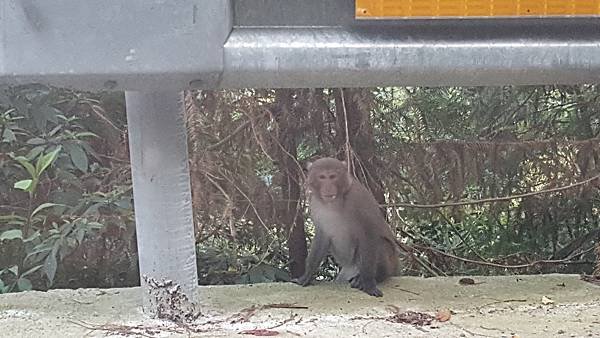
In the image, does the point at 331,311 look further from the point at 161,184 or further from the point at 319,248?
the point at 319,248

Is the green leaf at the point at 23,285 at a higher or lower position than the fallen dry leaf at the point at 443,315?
higher

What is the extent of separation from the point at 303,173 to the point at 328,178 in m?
0.67

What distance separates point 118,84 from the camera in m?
2.44

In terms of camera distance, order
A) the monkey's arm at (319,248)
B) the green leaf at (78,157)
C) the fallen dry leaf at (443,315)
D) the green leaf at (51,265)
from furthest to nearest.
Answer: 1. the monkey's arm at (319,248)
2. the green leaf at (78,157)
3. the green leaf at (51,265)
4. the fallen dry leaf at (443,315)

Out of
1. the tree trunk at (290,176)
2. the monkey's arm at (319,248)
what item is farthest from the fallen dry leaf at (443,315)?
the tree trunk at (290,176)

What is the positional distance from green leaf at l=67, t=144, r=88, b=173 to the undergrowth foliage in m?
0.08

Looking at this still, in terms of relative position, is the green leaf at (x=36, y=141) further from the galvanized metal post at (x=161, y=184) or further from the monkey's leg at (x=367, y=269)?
the monkey's leg at (x=367, y=269)

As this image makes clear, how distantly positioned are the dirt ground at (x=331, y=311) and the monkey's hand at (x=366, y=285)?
6 cm

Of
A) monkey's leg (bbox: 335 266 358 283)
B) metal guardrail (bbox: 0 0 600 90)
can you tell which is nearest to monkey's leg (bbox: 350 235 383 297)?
monkey's leg (bbox: 335 266 358 283)

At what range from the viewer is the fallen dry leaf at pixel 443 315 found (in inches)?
121

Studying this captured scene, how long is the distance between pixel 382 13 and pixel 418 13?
0.11m

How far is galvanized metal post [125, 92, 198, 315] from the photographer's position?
2879 millimetres

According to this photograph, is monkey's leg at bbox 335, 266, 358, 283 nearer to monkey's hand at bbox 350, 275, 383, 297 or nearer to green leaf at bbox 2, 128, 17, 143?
monkey's hand at bbox 350, 275, 383, 297

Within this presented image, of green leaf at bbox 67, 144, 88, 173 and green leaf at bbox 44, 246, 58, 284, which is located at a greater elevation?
green leaf at bbox 67, 144, 88, 173
